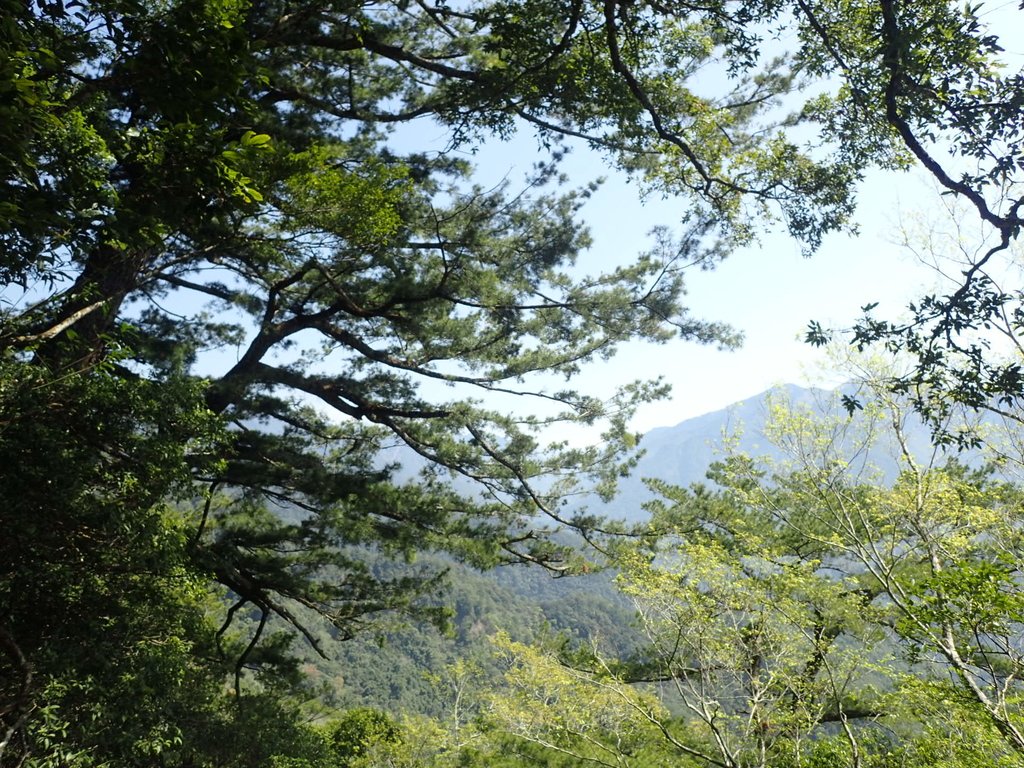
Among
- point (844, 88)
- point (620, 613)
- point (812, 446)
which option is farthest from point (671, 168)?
point (620, 613)

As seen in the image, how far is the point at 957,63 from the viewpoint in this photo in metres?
2.42

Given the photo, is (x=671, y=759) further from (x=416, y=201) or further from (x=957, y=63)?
(x=957, y=63)

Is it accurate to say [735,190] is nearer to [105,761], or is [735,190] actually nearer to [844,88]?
[844,88]

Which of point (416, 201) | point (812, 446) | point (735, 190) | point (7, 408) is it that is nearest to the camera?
point (7, 408)

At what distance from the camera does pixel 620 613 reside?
78.9 metres

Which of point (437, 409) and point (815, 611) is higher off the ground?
point (437, 409)

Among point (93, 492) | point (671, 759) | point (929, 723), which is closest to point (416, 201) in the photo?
point (93, 492)

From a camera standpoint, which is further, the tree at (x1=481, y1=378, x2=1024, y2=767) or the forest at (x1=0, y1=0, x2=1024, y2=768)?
the tree at (x1=481, y1=378, x2=1024, y2=767)

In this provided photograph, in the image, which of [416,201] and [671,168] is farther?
[416,201]

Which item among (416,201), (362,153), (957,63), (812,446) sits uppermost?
(362,153)

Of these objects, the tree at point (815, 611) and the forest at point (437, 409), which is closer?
the forest at point (437, 409)

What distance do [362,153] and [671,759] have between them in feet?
30.9

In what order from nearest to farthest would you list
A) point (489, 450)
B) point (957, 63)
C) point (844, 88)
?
point (957, 63), point (844, 88), point (489, 450)

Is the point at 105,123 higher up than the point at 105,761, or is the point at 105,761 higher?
the point at 105,123
